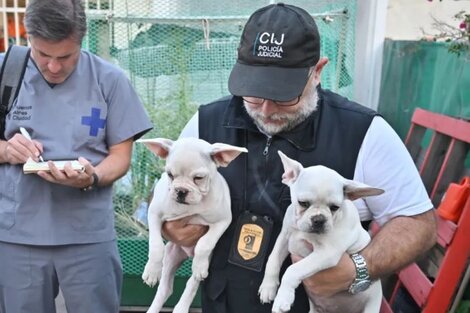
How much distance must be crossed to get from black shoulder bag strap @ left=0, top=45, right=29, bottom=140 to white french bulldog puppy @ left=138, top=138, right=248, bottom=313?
946 mm

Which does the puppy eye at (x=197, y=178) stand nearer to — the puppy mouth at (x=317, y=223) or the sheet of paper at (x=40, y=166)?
the puppy mouth at (x=317, y=223)

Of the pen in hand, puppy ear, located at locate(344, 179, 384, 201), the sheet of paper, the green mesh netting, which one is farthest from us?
the green mesh netting

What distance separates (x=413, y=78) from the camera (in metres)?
5.46

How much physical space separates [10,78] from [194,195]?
1.28m

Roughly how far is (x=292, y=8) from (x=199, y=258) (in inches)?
41.1

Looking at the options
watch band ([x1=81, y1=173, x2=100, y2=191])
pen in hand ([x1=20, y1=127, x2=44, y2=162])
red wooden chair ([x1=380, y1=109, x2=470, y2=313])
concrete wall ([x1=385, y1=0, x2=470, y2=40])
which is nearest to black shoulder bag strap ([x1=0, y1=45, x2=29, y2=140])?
pen in hand ([x1=20, y1=127, x2=44, y2=162])

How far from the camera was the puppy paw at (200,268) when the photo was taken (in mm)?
2422

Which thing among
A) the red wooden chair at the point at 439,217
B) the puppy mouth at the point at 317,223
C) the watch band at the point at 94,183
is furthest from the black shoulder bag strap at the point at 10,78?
the red wooden chair at the point at 439,217

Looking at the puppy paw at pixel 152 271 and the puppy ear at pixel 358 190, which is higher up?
the puppy ear at pixel 358 190

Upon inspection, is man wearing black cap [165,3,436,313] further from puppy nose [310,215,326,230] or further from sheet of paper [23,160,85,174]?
sheet of paper [23,160,85,174]

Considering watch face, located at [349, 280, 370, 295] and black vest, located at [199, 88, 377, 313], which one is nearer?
watch face, located at [349, 280, 370, 295]

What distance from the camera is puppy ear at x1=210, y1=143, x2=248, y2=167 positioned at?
2301 mm

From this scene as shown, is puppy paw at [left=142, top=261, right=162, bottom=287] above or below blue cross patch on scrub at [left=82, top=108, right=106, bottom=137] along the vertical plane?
below

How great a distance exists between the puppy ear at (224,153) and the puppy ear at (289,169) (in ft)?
0.53
